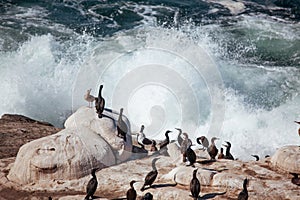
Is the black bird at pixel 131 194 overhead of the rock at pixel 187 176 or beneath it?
Result: beneath

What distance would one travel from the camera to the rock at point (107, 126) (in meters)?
17.5

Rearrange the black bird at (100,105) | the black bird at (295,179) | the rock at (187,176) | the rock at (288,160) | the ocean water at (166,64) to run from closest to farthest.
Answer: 1. the rock at (187,176)
2. the black bird at (295,179)
3. the rock at (288,160)
4. the black bird at (100,105)
5. the ocean water at (166,64)

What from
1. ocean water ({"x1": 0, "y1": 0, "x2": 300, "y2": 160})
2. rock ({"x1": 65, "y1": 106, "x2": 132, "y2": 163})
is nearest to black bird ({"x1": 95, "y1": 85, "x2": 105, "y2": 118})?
rock ({"x1": 65, "y1": 106, "x2": 132, "y2": 163})

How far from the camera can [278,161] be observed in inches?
650

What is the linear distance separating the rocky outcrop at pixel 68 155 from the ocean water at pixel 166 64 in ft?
34.4

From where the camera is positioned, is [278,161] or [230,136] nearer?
[278,161]

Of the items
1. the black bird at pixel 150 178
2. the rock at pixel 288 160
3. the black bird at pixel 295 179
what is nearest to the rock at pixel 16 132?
the black bird at pixel 150 178

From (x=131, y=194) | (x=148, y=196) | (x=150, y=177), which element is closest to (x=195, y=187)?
(x=148, y=196)

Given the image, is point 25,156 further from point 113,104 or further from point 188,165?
point 113,104

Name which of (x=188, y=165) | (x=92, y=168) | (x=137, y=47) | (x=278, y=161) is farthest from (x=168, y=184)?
(x=137, y=47)

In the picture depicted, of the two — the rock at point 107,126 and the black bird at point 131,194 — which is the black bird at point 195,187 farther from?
the rock at point 107,126

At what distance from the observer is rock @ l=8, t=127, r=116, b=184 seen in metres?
16.2

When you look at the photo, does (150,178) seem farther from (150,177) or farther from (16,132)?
(16,132)

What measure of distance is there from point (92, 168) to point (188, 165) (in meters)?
2.93
